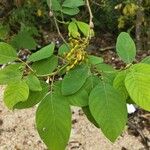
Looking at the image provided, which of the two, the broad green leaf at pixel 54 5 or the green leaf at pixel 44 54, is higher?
the green leaf at pixel 44 54

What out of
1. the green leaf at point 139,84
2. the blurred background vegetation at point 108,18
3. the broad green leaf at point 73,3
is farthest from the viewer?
the blurred background vegetation at point 108,18

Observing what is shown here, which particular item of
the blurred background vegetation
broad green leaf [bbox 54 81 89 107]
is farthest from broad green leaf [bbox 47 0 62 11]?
the blurred background vegetation

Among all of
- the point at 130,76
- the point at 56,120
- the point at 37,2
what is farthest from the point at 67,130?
the point at 37,2

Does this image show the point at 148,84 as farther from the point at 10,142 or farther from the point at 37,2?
the point at 37,2

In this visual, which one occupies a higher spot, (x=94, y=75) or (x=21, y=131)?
(x=94, y=75)

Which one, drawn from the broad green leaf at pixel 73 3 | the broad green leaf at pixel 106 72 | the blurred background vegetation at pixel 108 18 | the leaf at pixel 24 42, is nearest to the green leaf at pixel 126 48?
the broad green leaf at pixel 106 72

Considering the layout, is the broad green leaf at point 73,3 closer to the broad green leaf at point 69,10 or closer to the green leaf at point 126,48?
the broad green leaf at point 69,10
